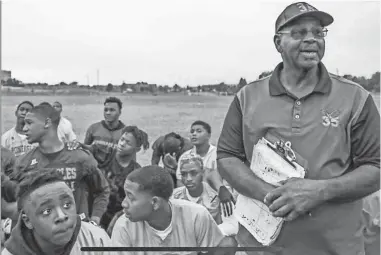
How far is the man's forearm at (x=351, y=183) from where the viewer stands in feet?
3.75

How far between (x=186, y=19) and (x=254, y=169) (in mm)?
573

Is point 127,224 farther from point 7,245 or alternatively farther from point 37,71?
point 37,71

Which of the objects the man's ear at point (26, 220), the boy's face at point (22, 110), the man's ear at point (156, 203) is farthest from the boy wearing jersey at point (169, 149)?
the man's ear at point (26, 220)

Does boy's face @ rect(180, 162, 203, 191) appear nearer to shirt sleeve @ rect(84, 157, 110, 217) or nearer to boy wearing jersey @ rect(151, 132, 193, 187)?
boy wearing jersey @ rect(151, 132, 193, 187)

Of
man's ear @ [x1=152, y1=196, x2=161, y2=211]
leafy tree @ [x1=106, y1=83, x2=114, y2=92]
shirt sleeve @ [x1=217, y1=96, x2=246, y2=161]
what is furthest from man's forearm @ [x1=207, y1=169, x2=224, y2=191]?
leafy tree @ [x1=106, y1=83, x2=114, y2=92]

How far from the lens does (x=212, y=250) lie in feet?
4.67

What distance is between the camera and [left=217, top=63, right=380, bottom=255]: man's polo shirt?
1.16 m

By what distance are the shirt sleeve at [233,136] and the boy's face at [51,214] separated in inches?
18.5

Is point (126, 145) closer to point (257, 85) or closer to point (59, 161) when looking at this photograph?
point (59, 161)

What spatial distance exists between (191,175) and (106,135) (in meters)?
0.39

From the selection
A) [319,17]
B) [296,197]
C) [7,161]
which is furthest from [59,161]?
[319,17]

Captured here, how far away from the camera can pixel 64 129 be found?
1.82 meters

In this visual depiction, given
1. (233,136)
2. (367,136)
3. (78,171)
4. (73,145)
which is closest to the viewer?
(367,136)

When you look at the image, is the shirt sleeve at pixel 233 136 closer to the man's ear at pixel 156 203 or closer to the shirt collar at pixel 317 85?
the shirt collar at pixel 317 85
